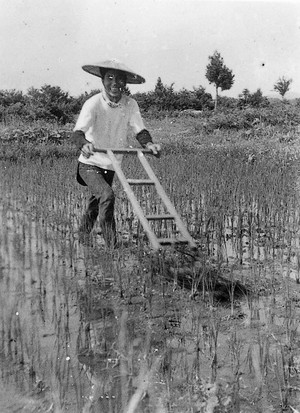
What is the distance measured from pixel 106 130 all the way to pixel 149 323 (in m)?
1.76

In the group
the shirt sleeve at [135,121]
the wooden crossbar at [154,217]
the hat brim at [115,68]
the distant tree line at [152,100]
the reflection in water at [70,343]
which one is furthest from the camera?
the distant tree line at [152,100]

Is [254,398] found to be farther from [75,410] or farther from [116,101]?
[116,101]

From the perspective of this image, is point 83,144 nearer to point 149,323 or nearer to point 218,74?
point 149,323

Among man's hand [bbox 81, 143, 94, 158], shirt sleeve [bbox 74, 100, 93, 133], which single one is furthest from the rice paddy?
shirt sleeve [bbox 74, 100, 93, 133]

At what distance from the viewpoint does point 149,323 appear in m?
2.43

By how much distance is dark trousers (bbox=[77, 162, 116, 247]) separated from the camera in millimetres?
3500

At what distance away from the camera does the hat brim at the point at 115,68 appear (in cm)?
346

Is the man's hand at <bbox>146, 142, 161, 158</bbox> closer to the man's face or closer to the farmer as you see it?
the farmer

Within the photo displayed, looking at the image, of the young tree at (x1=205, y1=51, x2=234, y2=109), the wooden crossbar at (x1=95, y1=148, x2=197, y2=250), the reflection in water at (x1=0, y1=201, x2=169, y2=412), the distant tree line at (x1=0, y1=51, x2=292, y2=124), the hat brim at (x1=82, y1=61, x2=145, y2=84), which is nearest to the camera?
the reflection in water at (x1=0, y1=201, x2=169, y2=412)

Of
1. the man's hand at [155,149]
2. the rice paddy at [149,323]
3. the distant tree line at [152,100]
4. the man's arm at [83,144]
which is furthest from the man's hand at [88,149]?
the distant tree line at [152,100]

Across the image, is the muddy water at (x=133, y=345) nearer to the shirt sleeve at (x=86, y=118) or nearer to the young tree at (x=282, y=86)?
the shirt sleeve at (x=86, y=118)

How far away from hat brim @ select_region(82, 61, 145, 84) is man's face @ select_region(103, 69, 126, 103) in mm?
45

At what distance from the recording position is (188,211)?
516 cm

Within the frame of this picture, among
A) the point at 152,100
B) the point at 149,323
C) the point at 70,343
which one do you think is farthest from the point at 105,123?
the point at 152,100
